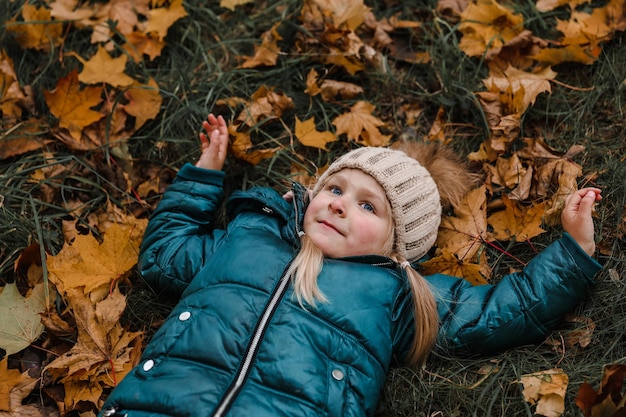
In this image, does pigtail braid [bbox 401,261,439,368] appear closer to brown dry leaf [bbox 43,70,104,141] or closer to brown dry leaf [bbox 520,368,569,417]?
brown dry leaf [bbox 520,368,569,417]

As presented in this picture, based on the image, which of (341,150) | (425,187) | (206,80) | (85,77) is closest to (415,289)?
(425,187)

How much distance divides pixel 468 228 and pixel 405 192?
42 cm

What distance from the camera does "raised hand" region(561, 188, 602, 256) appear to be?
97.0 inches

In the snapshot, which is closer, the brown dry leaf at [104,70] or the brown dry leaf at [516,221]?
the brown dry leaf at [516,221]

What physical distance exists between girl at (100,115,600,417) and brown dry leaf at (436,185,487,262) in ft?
0.45

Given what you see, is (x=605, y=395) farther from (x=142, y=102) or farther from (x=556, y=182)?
A: (x=142, y=102)

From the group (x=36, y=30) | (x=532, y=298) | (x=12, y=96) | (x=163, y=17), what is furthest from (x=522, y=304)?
(x=36, y=30)

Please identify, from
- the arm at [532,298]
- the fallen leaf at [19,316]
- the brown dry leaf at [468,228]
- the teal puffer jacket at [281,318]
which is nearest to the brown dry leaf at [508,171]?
the brown dry leaf at [468,228]

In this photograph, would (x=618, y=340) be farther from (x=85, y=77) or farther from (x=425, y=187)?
(x=85, y=77)

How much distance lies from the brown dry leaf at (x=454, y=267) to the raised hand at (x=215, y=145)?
107cm

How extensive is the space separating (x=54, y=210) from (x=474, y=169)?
204 centimetres

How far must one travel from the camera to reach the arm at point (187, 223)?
263 centimetres

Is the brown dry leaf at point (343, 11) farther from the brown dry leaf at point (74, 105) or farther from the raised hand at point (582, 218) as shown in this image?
the raised hand at point (582, 218)

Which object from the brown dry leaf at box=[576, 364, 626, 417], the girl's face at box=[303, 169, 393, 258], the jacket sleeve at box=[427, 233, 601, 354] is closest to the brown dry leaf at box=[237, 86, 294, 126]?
the girl's face at box=[303, 169, 393, 258]
